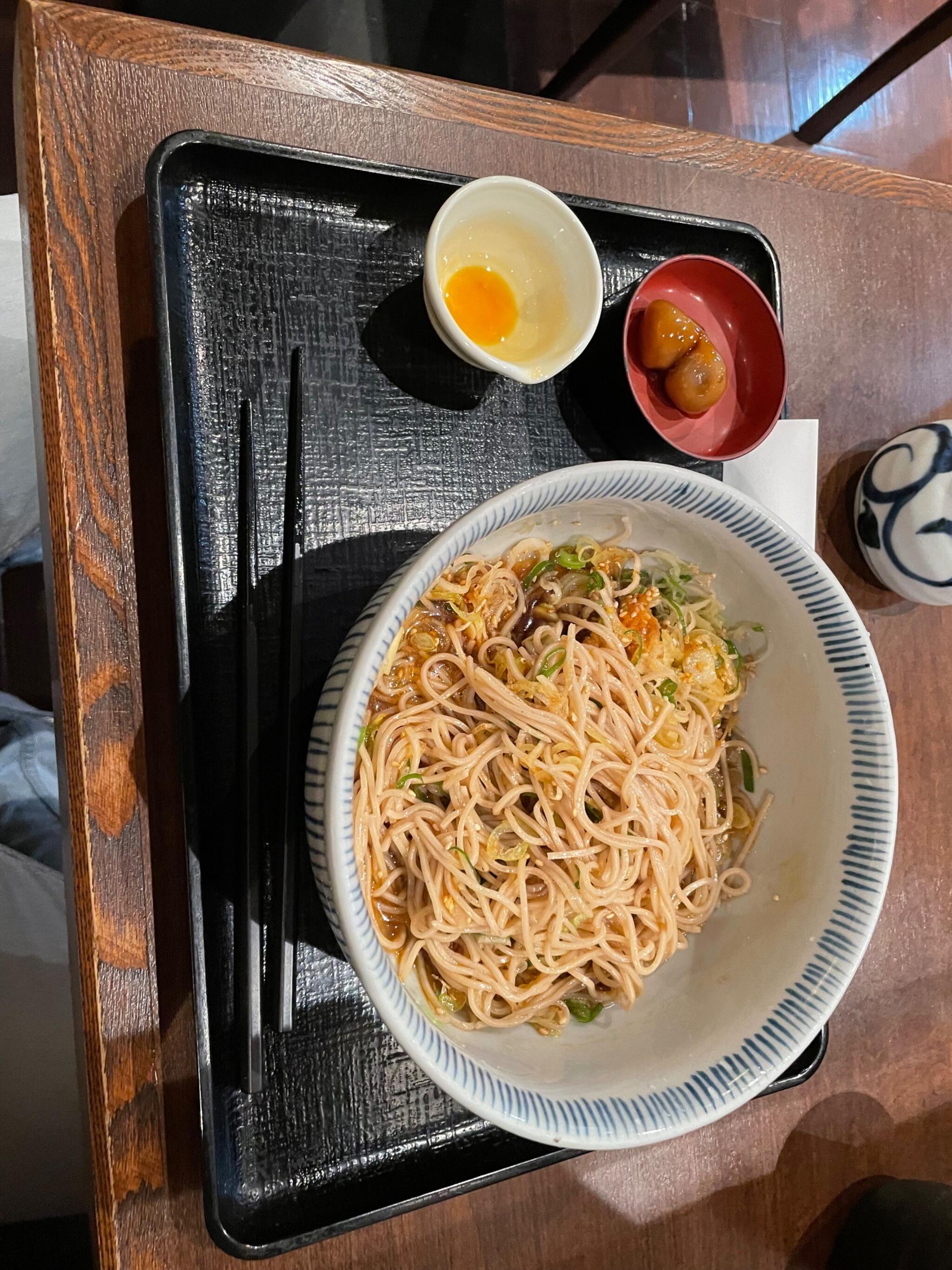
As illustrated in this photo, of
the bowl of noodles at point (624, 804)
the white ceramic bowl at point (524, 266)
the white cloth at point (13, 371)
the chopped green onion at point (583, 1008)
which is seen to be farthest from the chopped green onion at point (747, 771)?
the white cloth at point (13, 371)

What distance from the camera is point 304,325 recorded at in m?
1.15

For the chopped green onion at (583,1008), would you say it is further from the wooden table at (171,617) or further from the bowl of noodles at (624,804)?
the wooden table at (171,617)

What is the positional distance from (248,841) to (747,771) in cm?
69

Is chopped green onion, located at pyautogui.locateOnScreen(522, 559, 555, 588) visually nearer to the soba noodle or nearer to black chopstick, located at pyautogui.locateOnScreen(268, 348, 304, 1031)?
the soba noodle

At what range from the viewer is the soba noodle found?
3.51 feet

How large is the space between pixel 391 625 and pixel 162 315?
49 centimetres

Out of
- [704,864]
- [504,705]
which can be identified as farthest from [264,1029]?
[704,864]

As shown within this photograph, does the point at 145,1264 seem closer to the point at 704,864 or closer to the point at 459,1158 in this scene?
the point at 459,1158

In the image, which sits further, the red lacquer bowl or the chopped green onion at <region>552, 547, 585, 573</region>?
the red lacquer bowl

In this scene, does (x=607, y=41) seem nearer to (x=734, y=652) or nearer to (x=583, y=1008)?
(x=734, y=652)

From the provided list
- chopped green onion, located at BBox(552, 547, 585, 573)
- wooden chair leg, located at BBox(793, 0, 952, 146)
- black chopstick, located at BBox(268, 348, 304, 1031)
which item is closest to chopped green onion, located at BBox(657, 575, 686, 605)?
chopped green onion, located at BBox(552, 547, 585, 573)

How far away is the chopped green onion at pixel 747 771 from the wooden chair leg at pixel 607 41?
1.83 m

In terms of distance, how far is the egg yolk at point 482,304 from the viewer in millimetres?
1218

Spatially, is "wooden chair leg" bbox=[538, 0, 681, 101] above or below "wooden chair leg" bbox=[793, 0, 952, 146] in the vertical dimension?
below
